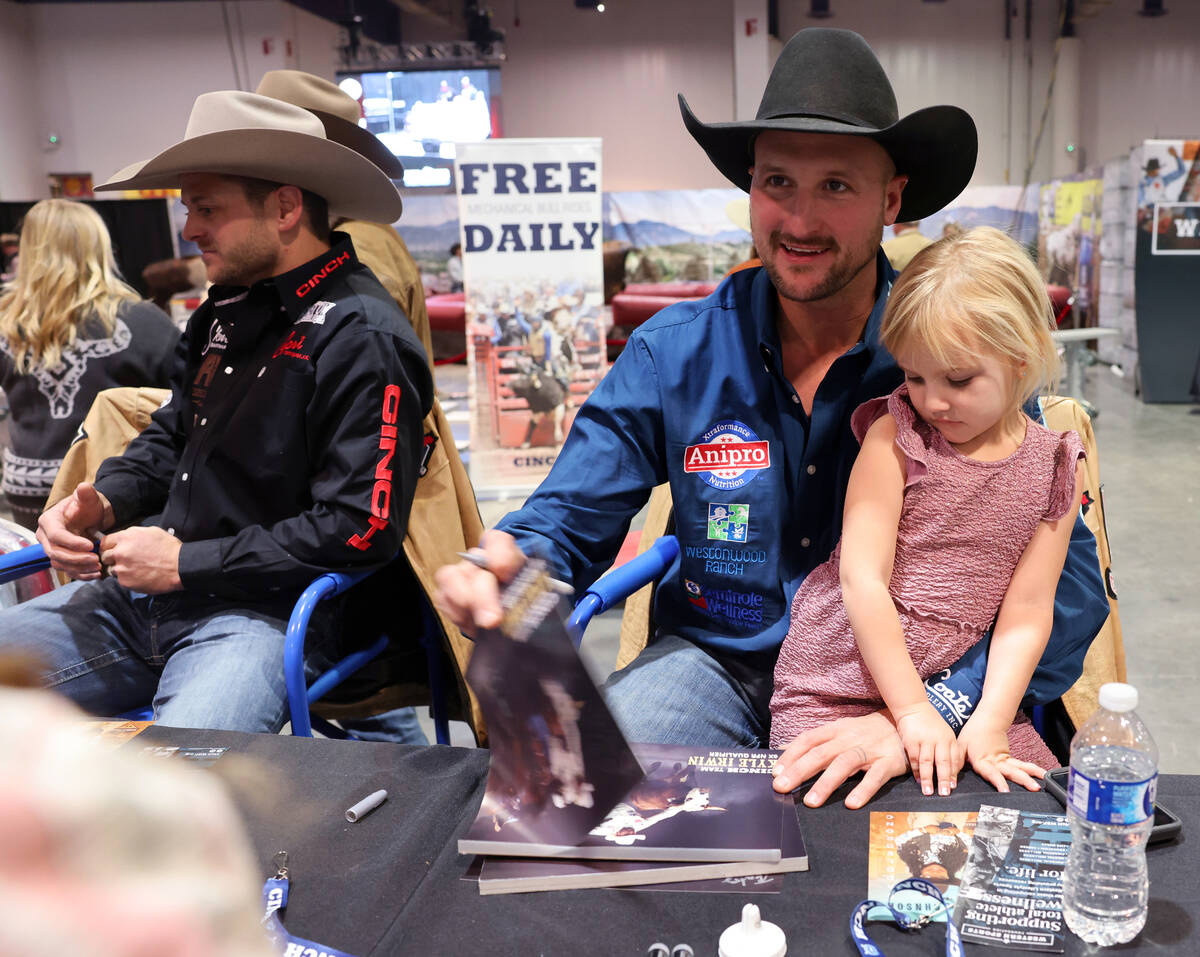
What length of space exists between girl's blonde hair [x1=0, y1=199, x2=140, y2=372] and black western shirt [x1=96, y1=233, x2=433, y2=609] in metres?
1.26

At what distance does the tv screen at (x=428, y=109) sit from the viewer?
12711mm

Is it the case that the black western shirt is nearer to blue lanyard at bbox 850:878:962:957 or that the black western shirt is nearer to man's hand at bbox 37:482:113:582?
man's hand at bbox 37:482:113:582

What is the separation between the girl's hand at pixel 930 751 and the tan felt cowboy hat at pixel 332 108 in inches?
82.4

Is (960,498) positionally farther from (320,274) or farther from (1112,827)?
(320,274)

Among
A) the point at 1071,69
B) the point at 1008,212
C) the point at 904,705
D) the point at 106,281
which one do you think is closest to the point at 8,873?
the point at 904,705

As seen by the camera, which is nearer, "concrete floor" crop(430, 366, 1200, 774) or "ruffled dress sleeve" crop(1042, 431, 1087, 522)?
"ruffled dress sleeve" crop(1042, 431, 1087, 522)

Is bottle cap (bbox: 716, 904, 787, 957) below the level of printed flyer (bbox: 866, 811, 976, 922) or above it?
above

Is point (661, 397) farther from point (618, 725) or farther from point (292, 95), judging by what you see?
point (292, 95)

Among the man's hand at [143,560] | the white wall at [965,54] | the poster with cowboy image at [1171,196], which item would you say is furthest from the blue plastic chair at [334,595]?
the white wall at [965,54]

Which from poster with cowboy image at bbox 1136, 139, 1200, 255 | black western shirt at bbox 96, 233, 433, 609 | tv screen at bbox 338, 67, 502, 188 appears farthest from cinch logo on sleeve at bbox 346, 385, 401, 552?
tv screen at bbox 338, 67, 502, 188

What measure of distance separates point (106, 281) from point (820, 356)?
A: 255cm

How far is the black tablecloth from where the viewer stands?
0.85m

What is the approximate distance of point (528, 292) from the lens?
5070 mm

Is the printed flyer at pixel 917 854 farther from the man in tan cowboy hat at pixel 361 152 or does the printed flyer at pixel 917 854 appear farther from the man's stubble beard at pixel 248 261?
the man in tan cowboy hat at pixel 361 152
